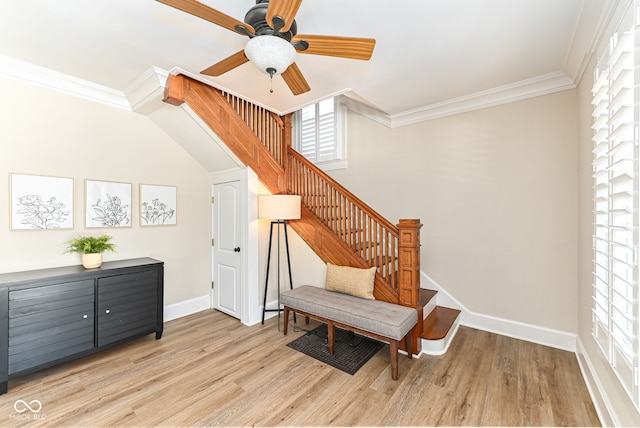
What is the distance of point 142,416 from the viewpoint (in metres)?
1.97

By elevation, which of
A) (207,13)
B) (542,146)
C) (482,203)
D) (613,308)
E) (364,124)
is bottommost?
(613,308)

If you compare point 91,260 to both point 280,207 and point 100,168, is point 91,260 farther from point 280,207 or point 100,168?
point 280,207

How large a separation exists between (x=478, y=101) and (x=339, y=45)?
2453 mm

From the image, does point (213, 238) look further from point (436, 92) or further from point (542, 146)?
point (542, 146)

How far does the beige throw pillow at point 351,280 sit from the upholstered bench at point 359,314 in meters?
0.06

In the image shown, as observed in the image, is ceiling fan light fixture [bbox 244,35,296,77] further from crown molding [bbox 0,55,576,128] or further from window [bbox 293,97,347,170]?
window [bbox 293,97,347,170]

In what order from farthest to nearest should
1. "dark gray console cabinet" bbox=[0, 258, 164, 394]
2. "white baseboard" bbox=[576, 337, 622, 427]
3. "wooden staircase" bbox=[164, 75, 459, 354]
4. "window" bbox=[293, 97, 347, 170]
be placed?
"window" bbox=[293, 97, 347, 170]
"wooden staircase" bbox=[164, 75, 459, 354]
"dark gray console cabinet" bbox=[0, 258, 164, 394]
"white baseboard" bbox=[576, 337, 622, 427]

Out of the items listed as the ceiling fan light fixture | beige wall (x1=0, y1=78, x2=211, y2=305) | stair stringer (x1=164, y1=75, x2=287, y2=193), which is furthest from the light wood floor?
the ceiling fan light fixture

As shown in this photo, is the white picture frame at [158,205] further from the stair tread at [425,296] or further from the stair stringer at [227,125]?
the stair tread at [425,296]

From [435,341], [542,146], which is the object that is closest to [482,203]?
[542,146]

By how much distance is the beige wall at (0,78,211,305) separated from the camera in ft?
8.73

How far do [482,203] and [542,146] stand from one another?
832 mm

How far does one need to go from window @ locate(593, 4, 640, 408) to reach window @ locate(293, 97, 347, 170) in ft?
10.1

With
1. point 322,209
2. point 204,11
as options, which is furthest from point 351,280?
point 204,11
